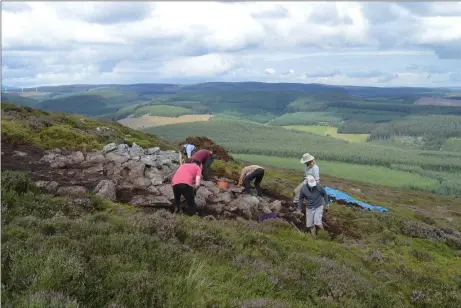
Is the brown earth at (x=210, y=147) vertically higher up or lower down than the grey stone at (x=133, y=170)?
lower down

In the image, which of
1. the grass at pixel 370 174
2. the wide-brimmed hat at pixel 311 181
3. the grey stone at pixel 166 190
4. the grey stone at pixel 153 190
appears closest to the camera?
the wide-brimmed hat at pixel 311 181

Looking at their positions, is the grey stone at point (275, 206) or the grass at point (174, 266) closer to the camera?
the grass at point (174, 266)

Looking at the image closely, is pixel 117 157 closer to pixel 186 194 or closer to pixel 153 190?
pixel 153 190

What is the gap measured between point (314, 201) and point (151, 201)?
5.75 metres

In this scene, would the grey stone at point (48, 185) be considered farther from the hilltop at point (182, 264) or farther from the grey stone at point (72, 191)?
the hilltop at point (182, 264)

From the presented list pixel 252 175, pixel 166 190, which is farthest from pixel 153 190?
pixel 252 175

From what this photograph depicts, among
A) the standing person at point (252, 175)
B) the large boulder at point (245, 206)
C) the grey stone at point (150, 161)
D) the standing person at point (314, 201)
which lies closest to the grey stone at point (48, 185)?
the grey stone at point (150, 161)

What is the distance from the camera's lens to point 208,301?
18.5 ft

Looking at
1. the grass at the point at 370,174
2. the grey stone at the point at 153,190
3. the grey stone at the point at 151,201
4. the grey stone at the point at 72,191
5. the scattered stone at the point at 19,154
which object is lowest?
the grass at the point at 370,174

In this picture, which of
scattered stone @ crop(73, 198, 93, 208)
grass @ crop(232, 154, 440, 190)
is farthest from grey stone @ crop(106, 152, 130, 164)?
grass @ crop(232, 154, 440, 190)

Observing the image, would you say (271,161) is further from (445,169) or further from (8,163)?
(8,163)

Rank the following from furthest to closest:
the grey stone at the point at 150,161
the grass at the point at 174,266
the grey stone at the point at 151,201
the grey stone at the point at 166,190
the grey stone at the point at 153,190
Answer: the grey stone at the point at 150,161 → the grey stone at the point at 153,190 → the grey stone at the point at 166,190 → the grey stone at the point at 151,201 → the grass at the point at 174,266

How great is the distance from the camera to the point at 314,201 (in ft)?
47.0

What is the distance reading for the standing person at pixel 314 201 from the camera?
14336mm
